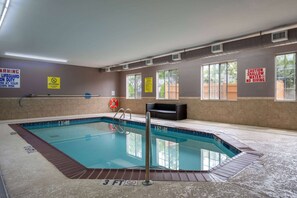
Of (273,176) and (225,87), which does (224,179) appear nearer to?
(273,176)

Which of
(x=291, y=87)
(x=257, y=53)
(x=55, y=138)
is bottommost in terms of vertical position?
(x=55, y=138)

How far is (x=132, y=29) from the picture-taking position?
461 cm

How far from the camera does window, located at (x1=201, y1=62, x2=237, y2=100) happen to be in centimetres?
685

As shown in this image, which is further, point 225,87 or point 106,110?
point 106,110

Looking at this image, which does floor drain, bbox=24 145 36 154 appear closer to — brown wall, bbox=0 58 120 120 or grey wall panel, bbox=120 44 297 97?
grey wall panel, bbox=120 44 297 97

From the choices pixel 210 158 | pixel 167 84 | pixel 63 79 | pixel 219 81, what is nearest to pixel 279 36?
pixel 219 81

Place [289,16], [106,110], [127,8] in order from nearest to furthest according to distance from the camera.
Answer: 1. [127,8]
2. [289,16]
3. [106,110]

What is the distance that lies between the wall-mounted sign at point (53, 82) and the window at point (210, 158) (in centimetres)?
783

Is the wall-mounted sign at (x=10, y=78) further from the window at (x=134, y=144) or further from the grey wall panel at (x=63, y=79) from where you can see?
the window at (x=134, y=144)

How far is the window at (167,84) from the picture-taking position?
8773mm

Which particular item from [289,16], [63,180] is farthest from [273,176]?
[289,16]

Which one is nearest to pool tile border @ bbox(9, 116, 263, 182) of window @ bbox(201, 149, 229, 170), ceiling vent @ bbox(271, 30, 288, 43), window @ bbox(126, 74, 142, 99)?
window @ bbox(201, 149, 229, 170)

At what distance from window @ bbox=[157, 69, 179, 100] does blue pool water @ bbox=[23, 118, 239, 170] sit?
9.20ft

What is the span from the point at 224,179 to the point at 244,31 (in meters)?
3.91
